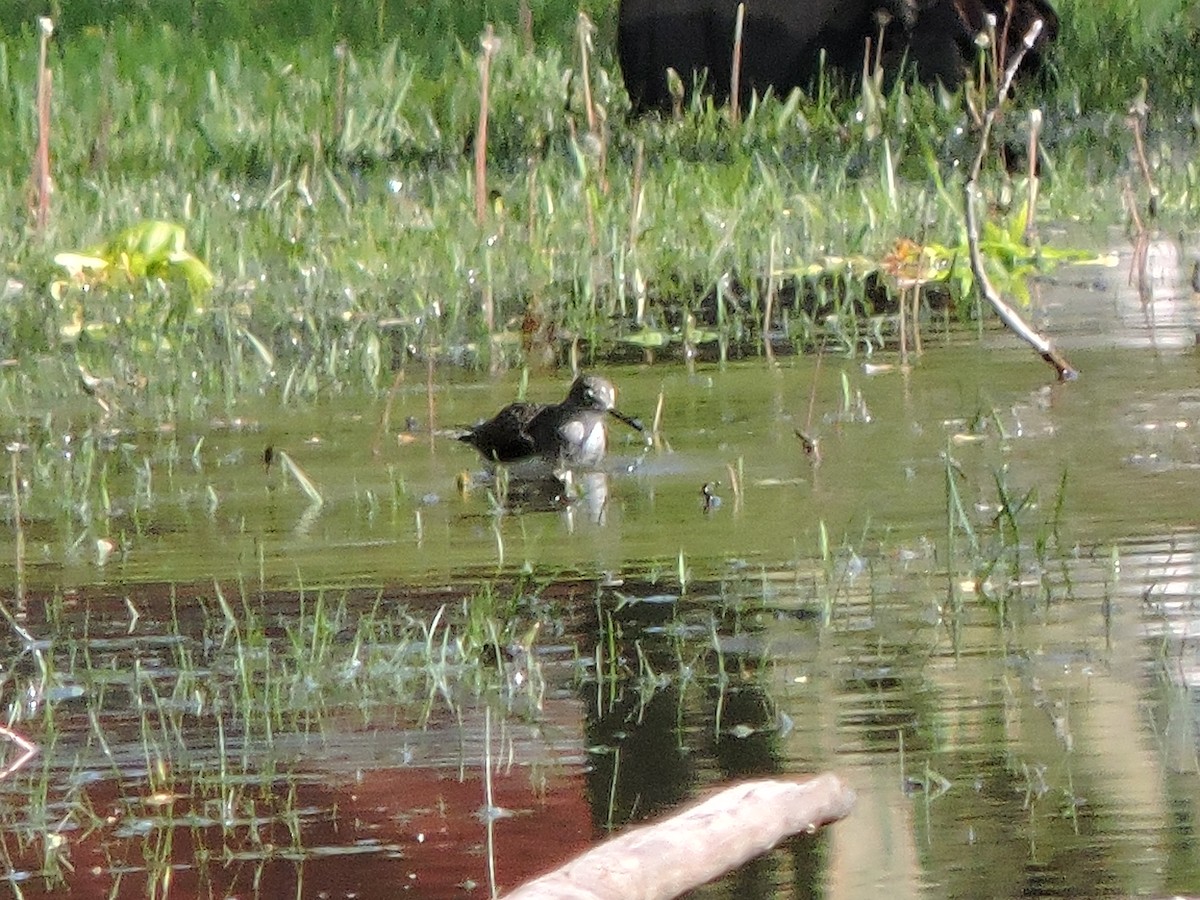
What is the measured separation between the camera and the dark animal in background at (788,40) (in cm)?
1308

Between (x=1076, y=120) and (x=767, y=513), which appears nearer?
(x=767, y=513)

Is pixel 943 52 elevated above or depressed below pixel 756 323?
above

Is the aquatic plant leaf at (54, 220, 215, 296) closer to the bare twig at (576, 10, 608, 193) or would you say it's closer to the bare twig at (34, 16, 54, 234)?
the bare twig at (34, 16, 54, 234)

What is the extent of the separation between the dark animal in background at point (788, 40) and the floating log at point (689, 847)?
993cm

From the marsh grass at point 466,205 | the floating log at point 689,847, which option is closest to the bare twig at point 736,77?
the marsh grass at point 466,205

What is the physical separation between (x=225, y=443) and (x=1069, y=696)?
123 inches

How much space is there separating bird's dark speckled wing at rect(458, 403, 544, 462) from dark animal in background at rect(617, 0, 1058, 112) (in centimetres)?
659

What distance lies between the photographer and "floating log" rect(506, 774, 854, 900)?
2.92 metres

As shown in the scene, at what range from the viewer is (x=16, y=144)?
39.5 ft

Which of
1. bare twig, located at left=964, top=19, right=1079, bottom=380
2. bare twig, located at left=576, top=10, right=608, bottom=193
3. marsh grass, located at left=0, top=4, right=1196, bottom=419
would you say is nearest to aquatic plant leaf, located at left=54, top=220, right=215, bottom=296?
marsh grass, located at left=0, top=4, right=1196, bottom=419

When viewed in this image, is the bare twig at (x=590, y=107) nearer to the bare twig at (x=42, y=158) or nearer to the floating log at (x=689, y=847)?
the bare twig at (x=42, y=158)

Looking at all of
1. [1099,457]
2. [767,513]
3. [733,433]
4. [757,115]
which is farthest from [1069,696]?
[757,115]

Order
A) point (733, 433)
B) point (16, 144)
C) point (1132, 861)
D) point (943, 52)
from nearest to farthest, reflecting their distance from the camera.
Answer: point (1132, 861) → point (733, 433) → point (16, 144) → point (943, 52)

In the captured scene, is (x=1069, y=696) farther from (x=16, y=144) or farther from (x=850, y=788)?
(x=16, y=144)
